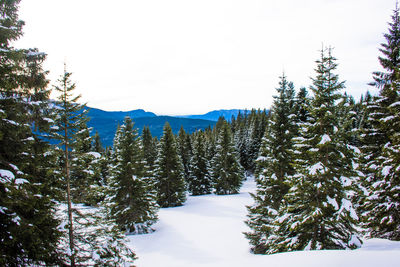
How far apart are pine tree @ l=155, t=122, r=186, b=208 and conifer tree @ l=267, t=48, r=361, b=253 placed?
69.4 feet

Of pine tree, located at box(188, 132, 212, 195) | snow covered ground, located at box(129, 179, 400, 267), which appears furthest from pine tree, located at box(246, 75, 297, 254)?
pine tree, located at box(188, 132, 212, 195)

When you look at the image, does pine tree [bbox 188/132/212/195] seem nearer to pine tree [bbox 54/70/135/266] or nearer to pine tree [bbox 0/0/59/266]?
pine tree [bbox 54/70/135/266]

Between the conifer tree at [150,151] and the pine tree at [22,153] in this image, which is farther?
the conifer tree at [150,151]

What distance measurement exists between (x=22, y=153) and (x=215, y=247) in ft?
48.7

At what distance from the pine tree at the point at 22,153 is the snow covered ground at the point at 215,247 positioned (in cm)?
753

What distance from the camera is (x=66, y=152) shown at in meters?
9.04

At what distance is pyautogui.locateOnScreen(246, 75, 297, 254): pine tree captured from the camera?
13828 millimetres

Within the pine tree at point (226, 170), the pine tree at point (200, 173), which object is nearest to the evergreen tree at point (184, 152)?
the pine tree at point (200, 173)

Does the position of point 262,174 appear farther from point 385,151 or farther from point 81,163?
point 81,163

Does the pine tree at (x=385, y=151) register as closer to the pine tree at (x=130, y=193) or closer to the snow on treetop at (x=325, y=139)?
the snow on treetop at (x=325, y=139)

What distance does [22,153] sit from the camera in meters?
7.01

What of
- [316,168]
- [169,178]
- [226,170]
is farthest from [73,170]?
[226,170]

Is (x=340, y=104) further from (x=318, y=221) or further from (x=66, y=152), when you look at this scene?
(x=66, y=152)

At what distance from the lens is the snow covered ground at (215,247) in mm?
6496
